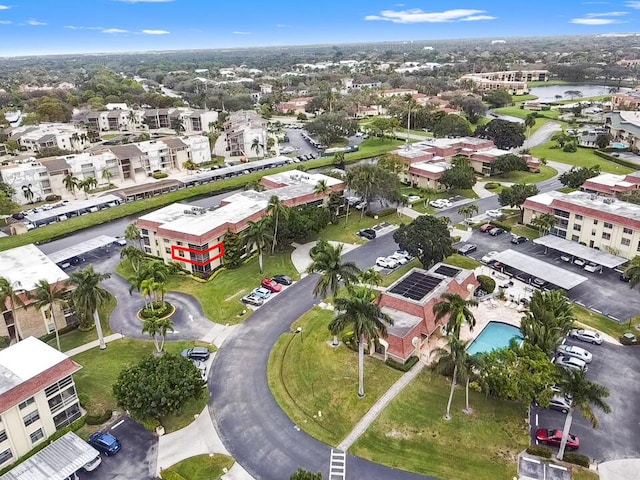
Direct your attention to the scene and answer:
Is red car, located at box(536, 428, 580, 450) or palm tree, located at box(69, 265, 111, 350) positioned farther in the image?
palm tree, located at box(69, 265, 111, 350)

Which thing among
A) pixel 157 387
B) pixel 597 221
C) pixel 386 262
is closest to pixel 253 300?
pixel 386 262

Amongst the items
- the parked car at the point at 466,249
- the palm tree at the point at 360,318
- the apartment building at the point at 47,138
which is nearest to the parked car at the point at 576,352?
the palm tree at the point at 360,318

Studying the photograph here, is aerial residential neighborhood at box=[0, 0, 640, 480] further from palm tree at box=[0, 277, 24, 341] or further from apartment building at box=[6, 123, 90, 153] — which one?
apartment building at box=[6, 123, 90, 153]

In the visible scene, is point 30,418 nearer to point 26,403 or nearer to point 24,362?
point 26,403

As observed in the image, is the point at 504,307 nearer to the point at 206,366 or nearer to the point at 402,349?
the point at 402,349

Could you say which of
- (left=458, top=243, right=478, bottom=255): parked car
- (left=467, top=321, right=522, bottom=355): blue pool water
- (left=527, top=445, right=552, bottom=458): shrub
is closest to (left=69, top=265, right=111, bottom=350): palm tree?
(left=467, top=321, right=522, bottom=355): blue pool water

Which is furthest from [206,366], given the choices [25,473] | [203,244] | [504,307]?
[504,307]

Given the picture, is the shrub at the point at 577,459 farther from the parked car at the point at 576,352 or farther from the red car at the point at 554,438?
the parked car at the point at 576,352

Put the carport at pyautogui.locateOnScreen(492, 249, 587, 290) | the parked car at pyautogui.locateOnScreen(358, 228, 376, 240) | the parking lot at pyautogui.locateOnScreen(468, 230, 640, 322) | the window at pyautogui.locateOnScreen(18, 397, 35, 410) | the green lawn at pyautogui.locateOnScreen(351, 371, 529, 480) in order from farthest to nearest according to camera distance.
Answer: the parked car at pyautogui.locateOnScreen(358, 228, 376, 240)
the carport at pyautogui.locateOnScreen(492, 249, 587, 290)
the parking lot at pyautogui.locateOnScreen(468, 230, 640, 322)
the window at pyautogui.locateOnScreen(18, 397, 35, 410)
the green lawn at pyautogui.locateOnScreen(351, 371, 529, 480)
